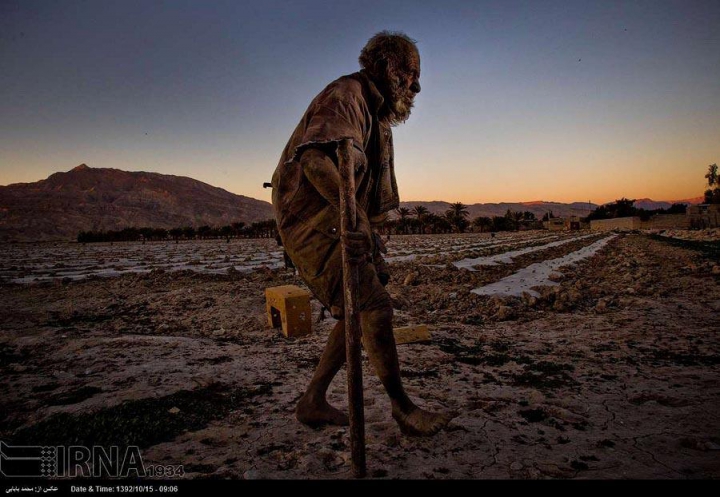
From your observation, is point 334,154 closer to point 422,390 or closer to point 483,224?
point 422,390

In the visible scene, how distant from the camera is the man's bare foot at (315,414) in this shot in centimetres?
172

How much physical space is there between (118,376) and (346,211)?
2212 millimetres

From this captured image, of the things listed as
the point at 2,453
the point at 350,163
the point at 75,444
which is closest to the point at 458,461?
the point at 350,163

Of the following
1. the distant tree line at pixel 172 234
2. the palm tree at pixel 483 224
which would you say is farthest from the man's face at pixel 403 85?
the palm tree at pixel 483 224

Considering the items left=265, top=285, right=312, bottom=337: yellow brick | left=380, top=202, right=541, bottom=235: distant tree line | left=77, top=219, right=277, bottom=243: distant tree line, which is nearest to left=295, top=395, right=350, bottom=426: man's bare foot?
left=265, top=285, right=312, bottom=337: yellow brick

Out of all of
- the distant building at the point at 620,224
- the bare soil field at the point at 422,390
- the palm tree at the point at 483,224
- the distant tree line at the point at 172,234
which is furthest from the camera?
the palm tree at the point at 483,224

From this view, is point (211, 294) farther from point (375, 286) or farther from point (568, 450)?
point (568, 450)

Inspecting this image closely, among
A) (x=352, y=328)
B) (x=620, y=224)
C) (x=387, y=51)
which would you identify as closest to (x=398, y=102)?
(x=387, y=51)

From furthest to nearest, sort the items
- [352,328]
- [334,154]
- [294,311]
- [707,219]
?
[707,219] → [294,311] → [334,154] → [352,328]

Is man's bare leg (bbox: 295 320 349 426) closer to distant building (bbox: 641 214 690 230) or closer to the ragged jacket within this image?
the ragged jacket

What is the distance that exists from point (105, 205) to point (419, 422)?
6467 inches

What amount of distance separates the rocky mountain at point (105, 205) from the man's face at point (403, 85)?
345ft

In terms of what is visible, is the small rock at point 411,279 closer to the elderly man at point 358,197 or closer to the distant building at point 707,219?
the elderly man at point 358,197

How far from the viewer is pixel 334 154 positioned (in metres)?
1.43
